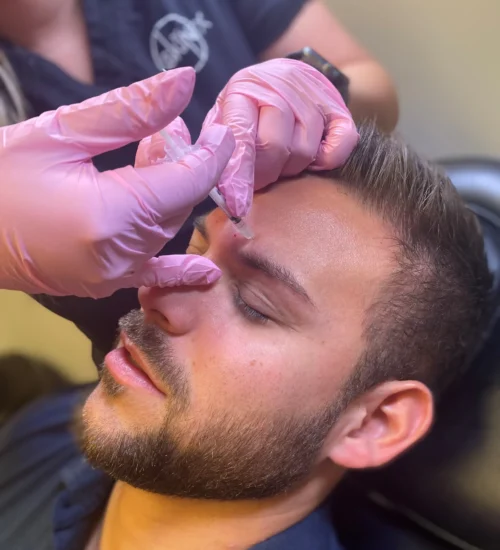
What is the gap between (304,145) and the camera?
2.97 ft

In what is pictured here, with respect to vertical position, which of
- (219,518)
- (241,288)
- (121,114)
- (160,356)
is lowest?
(219,518)

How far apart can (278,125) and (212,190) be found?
0.16 m

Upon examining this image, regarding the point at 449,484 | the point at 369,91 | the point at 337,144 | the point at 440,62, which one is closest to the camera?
the point at 337,144

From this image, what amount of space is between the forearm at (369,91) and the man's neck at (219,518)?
30.8 inches

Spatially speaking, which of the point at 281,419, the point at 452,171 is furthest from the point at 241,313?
the point at 452,171

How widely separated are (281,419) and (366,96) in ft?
2.61

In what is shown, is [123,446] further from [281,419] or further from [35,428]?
[35,428]

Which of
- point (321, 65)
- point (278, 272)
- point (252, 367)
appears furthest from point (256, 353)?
point (321, 65)

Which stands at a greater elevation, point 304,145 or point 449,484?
point 304,145

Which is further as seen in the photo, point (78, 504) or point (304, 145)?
point (78, 504)

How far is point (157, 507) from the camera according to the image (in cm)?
101

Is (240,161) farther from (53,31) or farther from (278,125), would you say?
(53,31)

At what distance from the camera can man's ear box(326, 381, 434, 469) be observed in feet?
3.03

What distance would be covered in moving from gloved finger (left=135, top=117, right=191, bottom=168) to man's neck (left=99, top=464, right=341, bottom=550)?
1.88 feet
